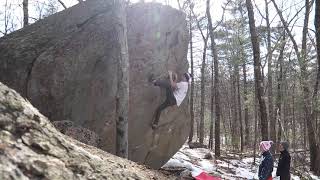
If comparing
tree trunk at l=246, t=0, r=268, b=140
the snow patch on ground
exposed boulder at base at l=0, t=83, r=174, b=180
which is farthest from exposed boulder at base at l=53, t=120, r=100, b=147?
tree trunk at l=246, t=0, r=268, b=140

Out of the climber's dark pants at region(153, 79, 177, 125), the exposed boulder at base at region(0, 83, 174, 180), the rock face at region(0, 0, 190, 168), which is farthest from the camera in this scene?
the climber's dark pants at region(153, 79, 177, 125)

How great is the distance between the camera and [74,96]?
9945 millimetres

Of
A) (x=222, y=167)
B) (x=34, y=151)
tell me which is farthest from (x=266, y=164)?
(x=222, y=167)

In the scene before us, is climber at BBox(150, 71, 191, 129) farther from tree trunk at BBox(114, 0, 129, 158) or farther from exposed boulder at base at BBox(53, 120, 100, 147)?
exposed boulder at base at BBox(53, 120, 100, 147)

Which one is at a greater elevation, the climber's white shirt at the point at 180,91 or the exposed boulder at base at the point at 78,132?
the climber's white shirt at the point at 180,91

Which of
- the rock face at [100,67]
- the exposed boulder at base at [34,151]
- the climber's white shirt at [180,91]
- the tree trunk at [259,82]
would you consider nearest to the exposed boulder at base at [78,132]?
the rock face at [100,67]

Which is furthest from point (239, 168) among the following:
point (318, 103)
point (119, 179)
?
point (119, 179)

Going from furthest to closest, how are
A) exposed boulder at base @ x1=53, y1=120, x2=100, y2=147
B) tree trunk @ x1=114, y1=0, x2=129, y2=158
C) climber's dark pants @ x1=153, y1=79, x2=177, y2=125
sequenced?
climber's dark pants @ x1=153, y1=79, x2=177, y2=125 < tree trunk @ x1=114, y1=0, x2=129, y2=158 < exposed boulder at base @ x1=53, y1=120, x2=100, y2=147

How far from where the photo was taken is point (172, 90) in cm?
1098

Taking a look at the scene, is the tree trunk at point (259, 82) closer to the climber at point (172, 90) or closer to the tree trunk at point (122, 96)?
the climber at point (172, 90)

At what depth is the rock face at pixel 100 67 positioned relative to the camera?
32.8ft

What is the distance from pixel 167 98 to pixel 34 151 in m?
7.95

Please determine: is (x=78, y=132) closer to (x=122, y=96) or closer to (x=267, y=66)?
(x=122, y=96)

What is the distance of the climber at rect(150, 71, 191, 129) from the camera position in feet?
35.6
